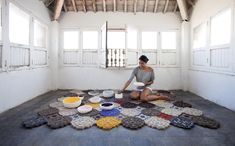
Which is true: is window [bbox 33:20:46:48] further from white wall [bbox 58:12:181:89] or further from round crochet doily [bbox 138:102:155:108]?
round crochet doily [bbox 138:102:155:108]

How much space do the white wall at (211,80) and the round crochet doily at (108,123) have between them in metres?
2.79

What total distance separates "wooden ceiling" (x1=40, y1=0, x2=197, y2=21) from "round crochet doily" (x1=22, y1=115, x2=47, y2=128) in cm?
442

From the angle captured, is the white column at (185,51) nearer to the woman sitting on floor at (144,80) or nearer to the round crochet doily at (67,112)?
the woman sitting on floor at (144,80)

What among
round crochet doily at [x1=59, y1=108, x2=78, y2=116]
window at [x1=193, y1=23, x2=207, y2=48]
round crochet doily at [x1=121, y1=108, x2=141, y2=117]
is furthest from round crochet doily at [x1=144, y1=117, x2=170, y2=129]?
window at [x1=193, y1=23, x2=207, y2=48]

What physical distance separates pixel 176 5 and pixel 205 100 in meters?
3.71

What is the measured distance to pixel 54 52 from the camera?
21.8 ft

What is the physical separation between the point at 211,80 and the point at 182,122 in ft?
7.94

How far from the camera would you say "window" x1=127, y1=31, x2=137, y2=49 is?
6.54 m

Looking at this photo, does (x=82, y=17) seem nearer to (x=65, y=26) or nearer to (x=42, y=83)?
(x=65, y=26)

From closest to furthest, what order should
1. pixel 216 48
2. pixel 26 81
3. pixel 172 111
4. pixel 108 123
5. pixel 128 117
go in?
pixel 108 123, pixel 128 117, pixel 172 111, pixel 216 48, pixel 26 81

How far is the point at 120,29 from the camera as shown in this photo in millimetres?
6879

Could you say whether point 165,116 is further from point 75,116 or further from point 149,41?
point 149,41

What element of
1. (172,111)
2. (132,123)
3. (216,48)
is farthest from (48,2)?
(216,48)

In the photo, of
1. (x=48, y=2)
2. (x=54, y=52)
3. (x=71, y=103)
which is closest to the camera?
(x=71, y=103)
